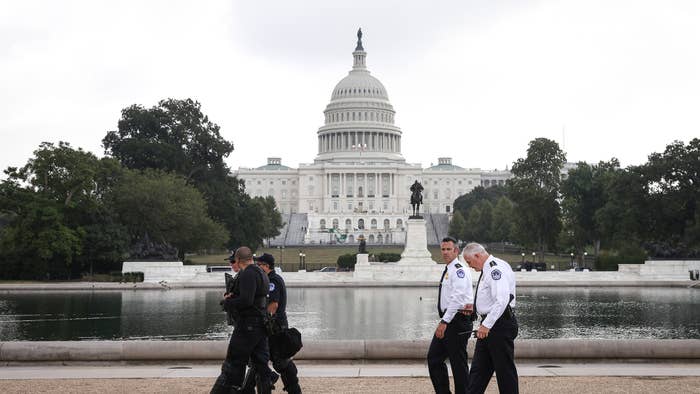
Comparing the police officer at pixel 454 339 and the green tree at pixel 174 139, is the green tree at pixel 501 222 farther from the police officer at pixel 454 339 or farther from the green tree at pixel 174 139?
the police officer at pixel 454 339

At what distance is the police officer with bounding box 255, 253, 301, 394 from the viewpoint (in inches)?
425

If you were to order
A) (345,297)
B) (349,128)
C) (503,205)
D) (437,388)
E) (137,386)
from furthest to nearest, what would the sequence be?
(349,128) < (503,205) < (345,297) < (137,386) < (437,388)

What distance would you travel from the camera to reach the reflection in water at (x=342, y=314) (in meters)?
22.4

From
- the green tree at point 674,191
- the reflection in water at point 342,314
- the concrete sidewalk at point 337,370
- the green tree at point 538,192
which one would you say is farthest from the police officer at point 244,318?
the green tree at point 538,192

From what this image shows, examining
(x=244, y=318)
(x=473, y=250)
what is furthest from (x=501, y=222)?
(x=244, y=318)

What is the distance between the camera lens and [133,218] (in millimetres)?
54312

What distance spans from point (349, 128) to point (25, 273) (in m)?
121

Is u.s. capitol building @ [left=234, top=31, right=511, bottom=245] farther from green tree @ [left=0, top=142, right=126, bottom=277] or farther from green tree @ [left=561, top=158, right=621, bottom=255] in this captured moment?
green tree @ [left=0, top=142, right=126, bottom=277]

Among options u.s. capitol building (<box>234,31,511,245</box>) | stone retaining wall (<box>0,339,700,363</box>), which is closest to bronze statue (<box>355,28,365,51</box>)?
u.s. capitol building (<box>234,31,511,245</box>)

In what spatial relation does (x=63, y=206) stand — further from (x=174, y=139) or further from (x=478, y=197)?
(x=478, y=197)

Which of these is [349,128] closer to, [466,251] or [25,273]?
[25,273]

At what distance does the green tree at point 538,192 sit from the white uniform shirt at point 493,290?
57936mm

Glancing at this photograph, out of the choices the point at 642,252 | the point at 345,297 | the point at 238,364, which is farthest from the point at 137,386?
the point at 642,252

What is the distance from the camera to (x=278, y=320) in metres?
11.0
